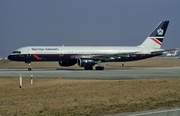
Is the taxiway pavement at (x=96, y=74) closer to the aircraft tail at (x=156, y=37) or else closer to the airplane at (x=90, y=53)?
the airplane at (x=90, y=53)

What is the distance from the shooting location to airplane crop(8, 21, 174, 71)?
153 feet

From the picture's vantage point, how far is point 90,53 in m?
50.0

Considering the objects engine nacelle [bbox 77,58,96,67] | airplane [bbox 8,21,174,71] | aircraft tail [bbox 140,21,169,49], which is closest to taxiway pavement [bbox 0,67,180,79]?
engine nacelle [bbox 77,58,96,67]

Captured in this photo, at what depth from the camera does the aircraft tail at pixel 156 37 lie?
55.8 metres

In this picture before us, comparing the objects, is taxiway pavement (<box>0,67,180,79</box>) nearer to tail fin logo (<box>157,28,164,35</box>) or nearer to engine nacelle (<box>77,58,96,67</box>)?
engine nacelle (<box>77,58,96,67</box>)

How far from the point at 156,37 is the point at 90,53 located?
13696mm

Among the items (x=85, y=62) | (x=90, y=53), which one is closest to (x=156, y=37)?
(x=90, y=53)

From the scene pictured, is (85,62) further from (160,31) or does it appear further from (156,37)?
(160,31)

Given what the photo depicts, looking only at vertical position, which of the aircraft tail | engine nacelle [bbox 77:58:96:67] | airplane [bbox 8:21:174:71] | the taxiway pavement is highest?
the aircraft tail

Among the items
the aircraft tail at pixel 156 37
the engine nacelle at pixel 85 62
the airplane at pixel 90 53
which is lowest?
the engine nacelle at pixel 85 62

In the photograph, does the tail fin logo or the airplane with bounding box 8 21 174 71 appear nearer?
the airplane with bounding box 8 21 174 71

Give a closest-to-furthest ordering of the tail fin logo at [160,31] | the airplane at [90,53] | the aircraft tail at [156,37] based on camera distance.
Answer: the airplane at [90,53], the aircraft tail at [156,37], the tail fin logo at [160,31]

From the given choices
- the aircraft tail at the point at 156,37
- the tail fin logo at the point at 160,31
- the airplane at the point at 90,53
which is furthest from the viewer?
the tail fin logo at the point at 160,31

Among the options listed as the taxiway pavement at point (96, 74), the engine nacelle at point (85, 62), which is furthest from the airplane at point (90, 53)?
the taxiway pavement at point (96, 74)
